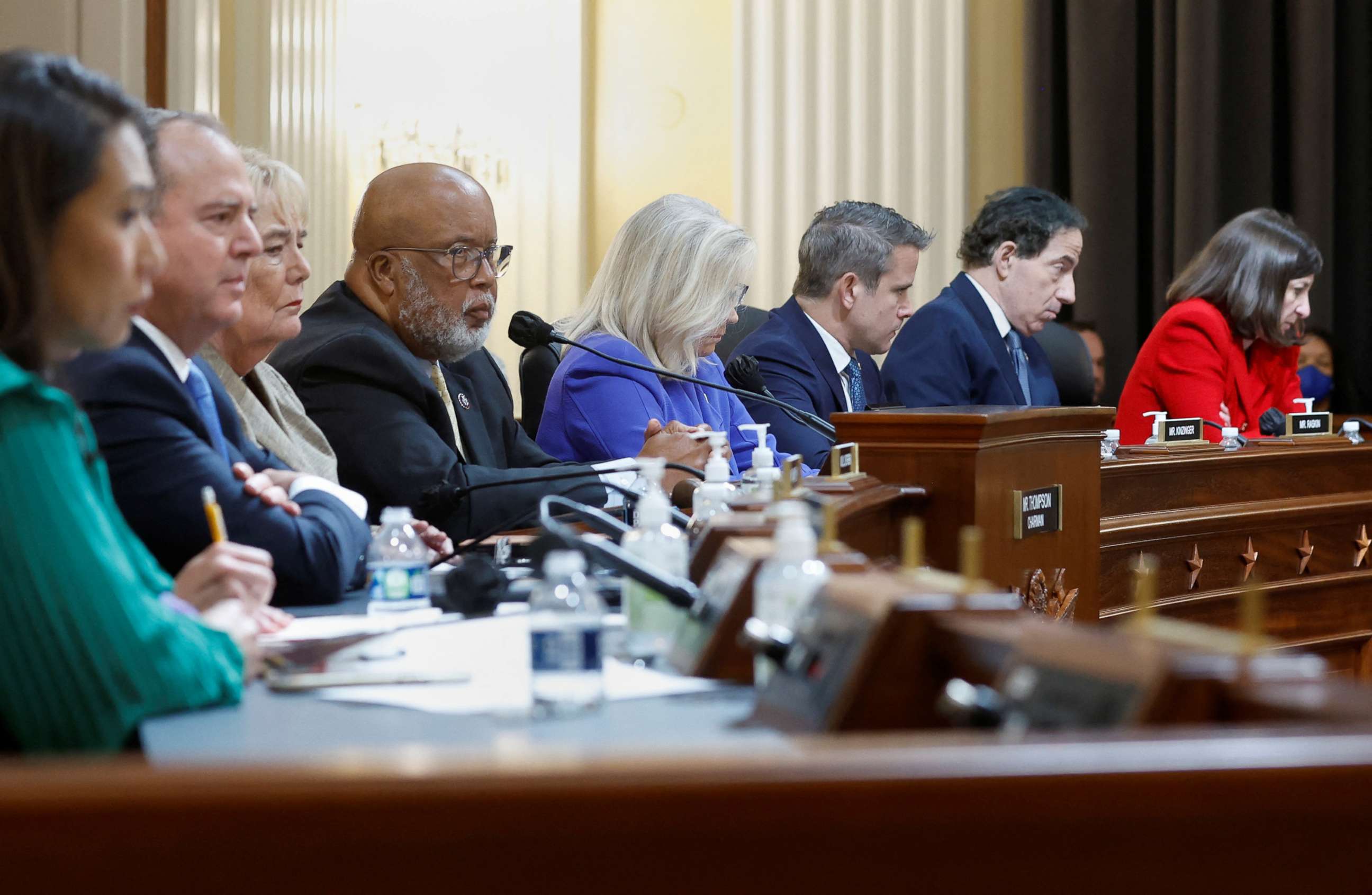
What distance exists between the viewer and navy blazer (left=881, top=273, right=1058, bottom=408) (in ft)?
13.2

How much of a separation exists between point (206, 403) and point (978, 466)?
116 centimetres

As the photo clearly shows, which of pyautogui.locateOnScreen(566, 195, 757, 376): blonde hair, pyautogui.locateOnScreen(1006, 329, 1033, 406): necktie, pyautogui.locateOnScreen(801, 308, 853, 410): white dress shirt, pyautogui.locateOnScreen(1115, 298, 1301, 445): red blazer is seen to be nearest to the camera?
pyautogui.locateOnScreen(566, 195, 757, 376): blonde hair

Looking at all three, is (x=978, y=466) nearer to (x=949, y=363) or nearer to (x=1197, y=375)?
(x=949, y=363)

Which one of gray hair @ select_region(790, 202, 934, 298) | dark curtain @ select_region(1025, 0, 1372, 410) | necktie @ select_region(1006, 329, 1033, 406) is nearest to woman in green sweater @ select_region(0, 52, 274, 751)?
gray hair @ select_region(790, 202, 934, 298)

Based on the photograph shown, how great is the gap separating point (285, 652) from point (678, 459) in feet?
4.91

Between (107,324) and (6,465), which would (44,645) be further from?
(107,324)

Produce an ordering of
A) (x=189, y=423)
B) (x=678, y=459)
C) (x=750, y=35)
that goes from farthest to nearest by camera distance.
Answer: (x=750, y=35)
(x=678, y=459)
(x=189, y=423)

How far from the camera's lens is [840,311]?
4.21 m

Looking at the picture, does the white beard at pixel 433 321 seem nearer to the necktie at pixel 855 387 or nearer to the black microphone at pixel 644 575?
the necktie at pixel 855 387

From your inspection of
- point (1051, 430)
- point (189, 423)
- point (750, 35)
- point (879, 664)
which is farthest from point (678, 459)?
point (750, 35)

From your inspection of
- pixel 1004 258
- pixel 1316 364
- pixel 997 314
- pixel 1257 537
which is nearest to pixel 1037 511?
pixel 1257 537

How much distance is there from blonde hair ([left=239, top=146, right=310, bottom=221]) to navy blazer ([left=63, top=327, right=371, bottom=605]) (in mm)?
970

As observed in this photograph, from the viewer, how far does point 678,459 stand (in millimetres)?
2891

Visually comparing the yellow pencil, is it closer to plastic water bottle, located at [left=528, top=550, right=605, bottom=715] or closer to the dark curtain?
plastic water bottle, located at [left=528, top=550, right=605, bottom=715]
